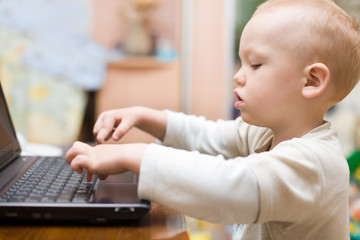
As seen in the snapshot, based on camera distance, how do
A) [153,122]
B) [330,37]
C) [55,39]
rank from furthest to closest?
[55,39], [153,122], [330,37]

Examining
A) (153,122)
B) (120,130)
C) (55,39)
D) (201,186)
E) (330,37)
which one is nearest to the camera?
(201,186)

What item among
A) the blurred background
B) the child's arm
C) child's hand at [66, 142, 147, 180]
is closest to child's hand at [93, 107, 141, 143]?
the child's arm

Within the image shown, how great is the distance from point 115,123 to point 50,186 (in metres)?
0.23

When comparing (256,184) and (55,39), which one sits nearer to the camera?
(256,184)

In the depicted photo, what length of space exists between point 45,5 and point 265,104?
6.64 feet

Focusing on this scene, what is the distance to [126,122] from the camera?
0.77 meters

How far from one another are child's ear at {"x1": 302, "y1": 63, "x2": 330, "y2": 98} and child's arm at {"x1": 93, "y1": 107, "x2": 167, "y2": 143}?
0.32 m

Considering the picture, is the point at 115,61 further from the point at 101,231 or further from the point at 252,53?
the point at 101,231

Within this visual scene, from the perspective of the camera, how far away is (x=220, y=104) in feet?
8.43

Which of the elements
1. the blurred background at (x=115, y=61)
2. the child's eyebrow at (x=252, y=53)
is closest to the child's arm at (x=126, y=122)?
the child's eyebrow at (x=252, y=53)

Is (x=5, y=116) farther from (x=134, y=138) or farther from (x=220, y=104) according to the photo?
(x=220, y=104)

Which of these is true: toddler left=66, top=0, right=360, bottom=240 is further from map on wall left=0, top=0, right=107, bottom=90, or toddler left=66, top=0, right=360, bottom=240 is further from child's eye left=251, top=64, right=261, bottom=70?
map on wall left=0, top=0, right=107, bottom=90

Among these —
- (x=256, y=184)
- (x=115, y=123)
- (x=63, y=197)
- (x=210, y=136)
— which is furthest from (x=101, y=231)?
(x=210, y=136)

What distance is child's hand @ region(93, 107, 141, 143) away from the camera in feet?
2.33
